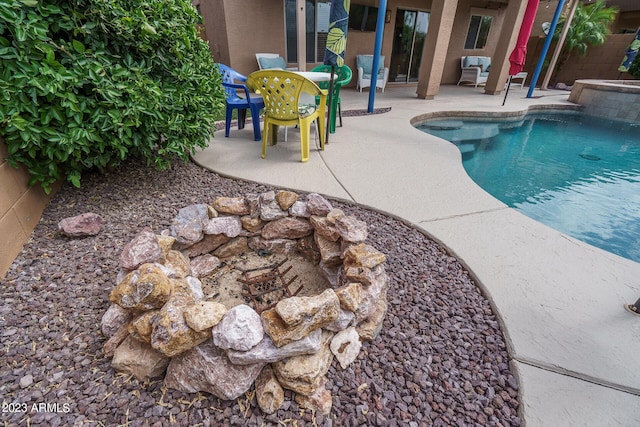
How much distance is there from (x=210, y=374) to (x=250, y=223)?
Answer: 0.88 m

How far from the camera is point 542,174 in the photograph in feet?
12.7

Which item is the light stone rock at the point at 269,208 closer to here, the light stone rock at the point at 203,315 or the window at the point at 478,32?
the light stone rock at the point at 203,315

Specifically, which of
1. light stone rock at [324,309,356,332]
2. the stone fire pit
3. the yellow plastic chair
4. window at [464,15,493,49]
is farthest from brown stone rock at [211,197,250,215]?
window at [464,15,493,49]

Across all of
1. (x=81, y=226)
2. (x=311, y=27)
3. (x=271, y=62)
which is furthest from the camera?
(x=311, y=27)

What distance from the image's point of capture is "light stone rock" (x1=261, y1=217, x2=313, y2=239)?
1.73 metres

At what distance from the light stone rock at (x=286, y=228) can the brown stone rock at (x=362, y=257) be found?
40 cm

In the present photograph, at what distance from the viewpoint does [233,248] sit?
1770 mm

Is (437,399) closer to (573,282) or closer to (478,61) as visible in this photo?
(573,282)

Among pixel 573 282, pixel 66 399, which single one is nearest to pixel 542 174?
pixel 573 282

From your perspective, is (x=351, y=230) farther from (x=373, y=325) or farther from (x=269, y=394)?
(x=269, y=394)

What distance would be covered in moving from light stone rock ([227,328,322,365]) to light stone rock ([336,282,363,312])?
183mm

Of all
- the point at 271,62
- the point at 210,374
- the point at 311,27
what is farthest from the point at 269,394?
the point at 311,27

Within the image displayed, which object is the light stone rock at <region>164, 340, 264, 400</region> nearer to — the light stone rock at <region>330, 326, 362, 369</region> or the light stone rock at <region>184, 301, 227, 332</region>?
the light stone rock at <region>184, 301, 227, 332</region>

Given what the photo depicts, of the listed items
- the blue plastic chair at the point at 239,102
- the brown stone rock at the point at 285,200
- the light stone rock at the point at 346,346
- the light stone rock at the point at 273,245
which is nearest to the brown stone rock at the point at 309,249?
the light stone rock at the point at 273,245
